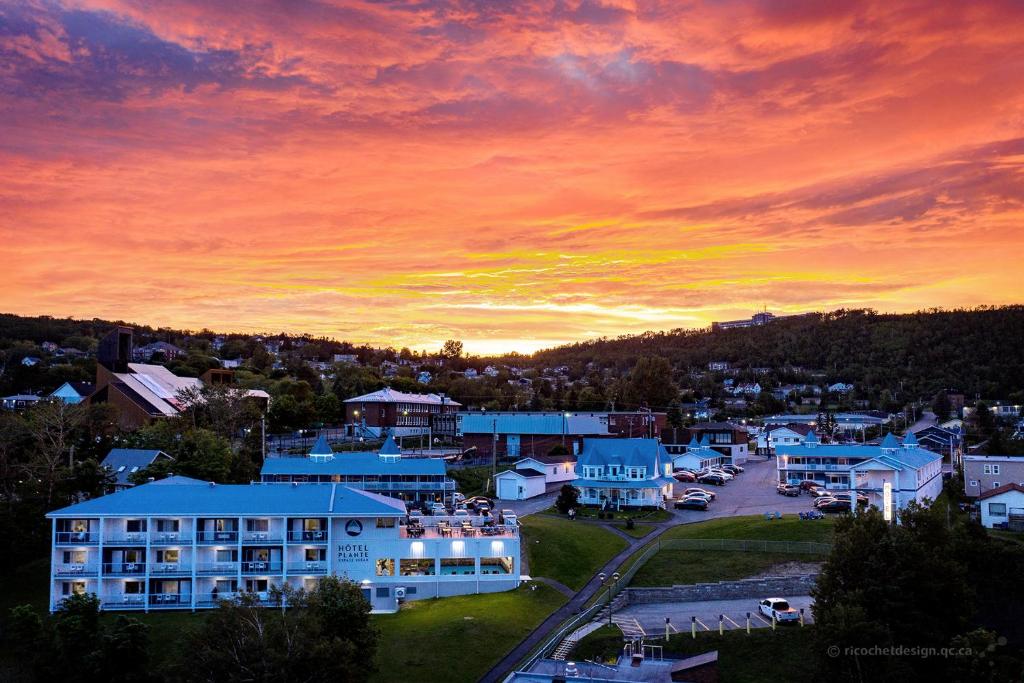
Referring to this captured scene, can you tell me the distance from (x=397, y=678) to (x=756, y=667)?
15954 mm

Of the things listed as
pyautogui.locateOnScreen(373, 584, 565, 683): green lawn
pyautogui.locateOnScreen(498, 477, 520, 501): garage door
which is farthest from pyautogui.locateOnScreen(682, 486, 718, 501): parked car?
pyautogui.locateOnScreen(373, 584, 565, 683): green lawn

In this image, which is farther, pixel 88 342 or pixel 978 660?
pixel 88 342

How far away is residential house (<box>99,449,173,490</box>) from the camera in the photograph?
6366 centimetres

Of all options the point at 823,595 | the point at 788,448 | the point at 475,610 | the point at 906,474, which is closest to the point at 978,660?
the point at 823,595

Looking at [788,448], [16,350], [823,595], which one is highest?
[16,350]

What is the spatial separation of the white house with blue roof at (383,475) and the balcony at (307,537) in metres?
17.7

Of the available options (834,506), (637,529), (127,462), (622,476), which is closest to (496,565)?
(637,529)

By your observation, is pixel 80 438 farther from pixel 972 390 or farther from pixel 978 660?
pixel 972 390

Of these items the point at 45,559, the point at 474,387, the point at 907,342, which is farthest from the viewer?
the point at 907,342

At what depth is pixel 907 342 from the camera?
639 ft

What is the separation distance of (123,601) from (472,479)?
3191cm

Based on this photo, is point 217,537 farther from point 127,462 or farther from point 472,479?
point 472,479

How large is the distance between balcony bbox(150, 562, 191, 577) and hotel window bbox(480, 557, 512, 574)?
16462mm

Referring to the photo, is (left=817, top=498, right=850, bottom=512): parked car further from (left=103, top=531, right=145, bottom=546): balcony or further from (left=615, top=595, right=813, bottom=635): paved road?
(left=103, top=531, right=145, bottom=546): balcony
